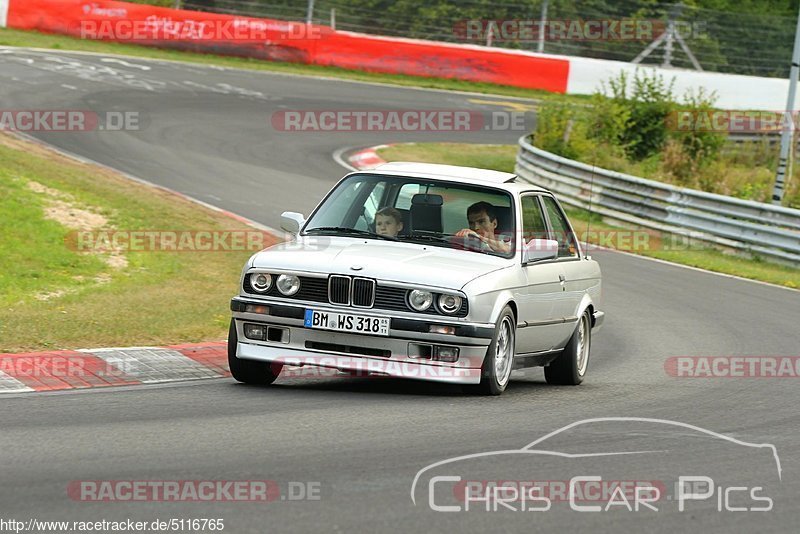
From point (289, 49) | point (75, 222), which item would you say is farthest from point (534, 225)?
point (289, 49)

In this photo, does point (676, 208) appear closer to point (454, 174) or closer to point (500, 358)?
point (454, 174)

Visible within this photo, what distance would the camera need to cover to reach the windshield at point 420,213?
939 centimetres

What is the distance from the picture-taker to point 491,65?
3909cm

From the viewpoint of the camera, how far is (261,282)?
8.69 m

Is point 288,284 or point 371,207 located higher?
Answer: point 371,207

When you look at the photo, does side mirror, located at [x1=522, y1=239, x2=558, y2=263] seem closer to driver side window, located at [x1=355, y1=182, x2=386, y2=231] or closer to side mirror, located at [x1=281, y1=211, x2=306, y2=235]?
driver side window, located at [x1=355, y1=182, x2=386, y2=231]

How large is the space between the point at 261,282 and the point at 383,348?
98 centimetres

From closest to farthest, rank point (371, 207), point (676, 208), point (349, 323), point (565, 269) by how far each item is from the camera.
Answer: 1. point (349, 323)
2. point (371, 207)
3. point (565, 269)
4. point (676, 208)

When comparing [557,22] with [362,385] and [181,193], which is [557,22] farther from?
[362,385]

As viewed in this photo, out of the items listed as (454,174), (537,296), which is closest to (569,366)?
(537,296)

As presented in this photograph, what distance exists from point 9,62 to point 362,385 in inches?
876

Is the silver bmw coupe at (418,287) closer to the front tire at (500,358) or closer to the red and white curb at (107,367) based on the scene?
the front tire at (500,358)

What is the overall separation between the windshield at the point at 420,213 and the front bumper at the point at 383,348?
1084 mm

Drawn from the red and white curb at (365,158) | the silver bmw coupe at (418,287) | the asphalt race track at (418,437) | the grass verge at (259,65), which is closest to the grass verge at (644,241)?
the red and white curb at (365,158)
